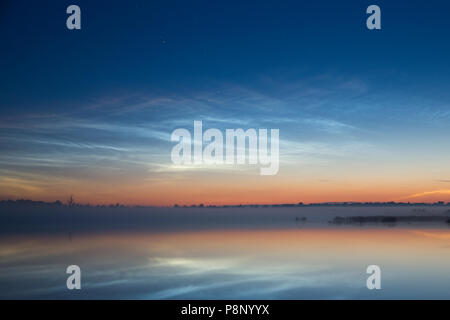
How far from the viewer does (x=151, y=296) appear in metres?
11.8

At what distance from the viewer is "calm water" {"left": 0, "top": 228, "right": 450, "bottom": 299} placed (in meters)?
12.4

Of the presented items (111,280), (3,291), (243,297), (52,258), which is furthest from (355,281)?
(52,258)

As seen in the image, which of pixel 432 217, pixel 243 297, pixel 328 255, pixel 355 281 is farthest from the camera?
pixel 432 217

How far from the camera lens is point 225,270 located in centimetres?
1570

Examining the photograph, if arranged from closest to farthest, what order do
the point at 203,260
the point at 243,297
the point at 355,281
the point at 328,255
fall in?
the point at 243,297
the point at 355,281
the point at 203,260
the point at 328,255

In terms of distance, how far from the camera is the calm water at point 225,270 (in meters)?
12.4
